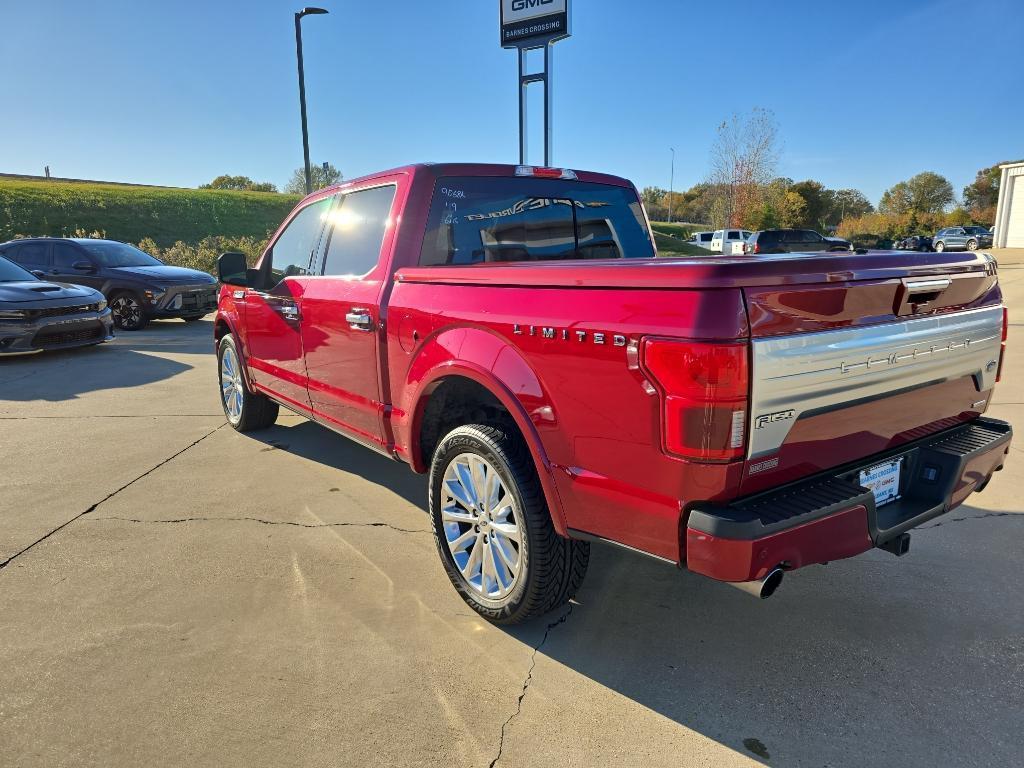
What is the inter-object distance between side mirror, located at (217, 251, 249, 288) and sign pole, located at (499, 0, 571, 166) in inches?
360

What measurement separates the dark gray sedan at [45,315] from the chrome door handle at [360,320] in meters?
7.70

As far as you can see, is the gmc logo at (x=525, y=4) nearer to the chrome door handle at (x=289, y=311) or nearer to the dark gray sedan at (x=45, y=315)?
the dark gray sedan at (x=45, y=315)

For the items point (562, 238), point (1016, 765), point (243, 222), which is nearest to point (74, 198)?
point (243, 222)

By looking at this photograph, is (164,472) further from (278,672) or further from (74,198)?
(74,198)

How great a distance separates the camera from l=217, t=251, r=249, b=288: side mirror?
4762 millimetres

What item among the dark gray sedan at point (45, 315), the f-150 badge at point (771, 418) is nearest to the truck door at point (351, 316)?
the f-150 badge at point (771, 418)

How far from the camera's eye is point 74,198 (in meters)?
33.6

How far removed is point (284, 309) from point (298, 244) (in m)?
0.47

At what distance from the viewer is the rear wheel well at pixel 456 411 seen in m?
2.93

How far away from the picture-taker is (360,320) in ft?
11.8

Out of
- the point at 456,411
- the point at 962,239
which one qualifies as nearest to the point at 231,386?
the point at 456,411

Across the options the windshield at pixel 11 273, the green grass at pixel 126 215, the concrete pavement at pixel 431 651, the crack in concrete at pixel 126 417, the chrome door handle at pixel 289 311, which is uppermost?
the green grass at pixel 126 215

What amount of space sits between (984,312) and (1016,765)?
1678mm

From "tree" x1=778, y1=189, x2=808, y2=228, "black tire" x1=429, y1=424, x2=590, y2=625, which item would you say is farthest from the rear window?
"tree" x1=778, y1=189, x2=808, y2=228
